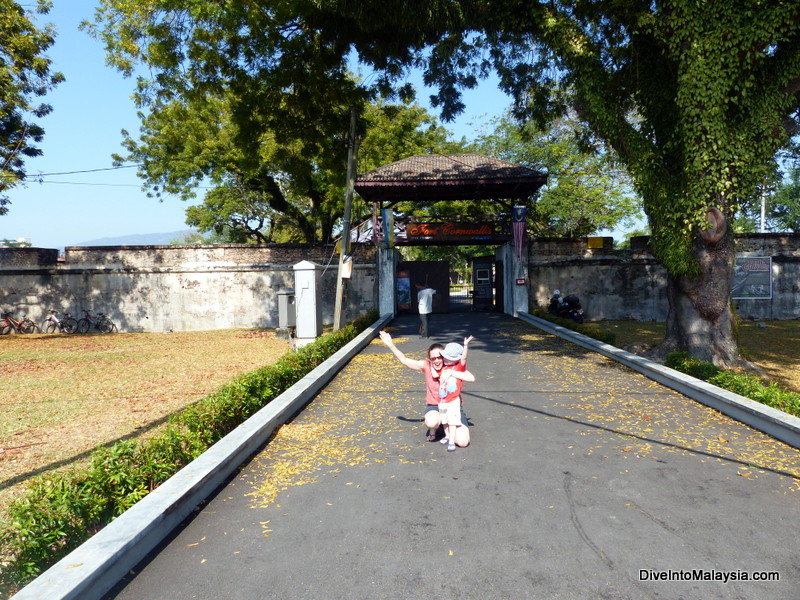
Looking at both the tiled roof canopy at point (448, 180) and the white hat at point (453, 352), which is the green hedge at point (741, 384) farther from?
the tiled roof canopy at point (448, 180)

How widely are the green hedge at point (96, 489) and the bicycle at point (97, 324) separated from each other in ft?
62.1

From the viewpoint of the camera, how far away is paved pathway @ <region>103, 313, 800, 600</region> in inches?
140

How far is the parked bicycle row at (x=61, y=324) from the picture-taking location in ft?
73.8

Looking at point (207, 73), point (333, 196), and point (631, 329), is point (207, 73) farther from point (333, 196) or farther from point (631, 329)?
point (631, 329)

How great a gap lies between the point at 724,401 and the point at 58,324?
24.0m

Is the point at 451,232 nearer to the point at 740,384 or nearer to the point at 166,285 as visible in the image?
the point at 166,285

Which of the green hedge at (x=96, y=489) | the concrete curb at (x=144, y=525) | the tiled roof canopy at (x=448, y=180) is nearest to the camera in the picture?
the concrete curb at (x=144, y=525)

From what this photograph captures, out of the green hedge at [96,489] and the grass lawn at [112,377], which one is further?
the grass lawn at [112,377]

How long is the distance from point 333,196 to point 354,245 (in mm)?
5550

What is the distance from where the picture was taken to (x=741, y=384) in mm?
7777

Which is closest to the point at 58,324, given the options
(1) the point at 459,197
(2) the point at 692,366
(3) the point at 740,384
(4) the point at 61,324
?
(4) the point at 61,324

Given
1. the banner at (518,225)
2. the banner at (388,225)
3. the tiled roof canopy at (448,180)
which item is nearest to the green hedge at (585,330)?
the banner at (518,225)

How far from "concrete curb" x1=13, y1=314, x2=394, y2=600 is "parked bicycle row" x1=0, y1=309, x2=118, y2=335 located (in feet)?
63.2

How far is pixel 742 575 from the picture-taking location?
3621 millimetres
